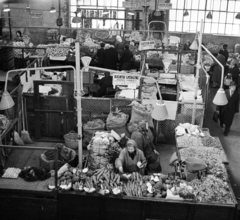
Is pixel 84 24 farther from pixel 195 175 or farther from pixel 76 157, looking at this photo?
pixel 195 175

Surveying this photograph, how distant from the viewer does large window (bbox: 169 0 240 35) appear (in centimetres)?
2262

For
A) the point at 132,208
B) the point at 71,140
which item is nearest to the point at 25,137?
the point at 71,140

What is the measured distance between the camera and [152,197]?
23.6 feet

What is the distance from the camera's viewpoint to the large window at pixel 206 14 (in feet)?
74.2

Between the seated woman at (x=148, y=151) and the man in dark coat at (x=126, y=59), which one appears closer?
the seated woman at (x=148, y=151)

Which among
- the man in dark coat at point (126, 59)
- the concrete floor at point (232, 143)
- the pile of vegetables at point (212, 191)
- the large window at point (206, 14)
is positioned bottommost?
the concrete floor at point (232, 143)

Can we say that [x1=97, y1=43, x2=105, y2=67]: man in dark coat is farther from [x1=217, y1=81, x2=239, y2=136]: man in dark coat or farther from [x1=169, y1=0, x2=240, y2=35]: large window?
[x1=169, y1=0, x2=240, y2=35]: large window

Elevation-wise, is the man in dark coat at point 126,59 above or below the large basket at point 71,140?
above

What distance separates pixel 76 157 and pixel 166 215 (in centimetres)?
303

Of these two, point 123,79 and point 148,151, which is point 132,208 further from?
point 123,79

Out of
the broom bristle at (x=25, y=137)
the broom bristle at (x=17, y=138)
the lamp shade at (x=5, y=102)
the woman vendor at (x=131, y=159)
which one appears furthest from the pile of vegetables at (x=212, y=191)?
the broom bristle at (x=25, y=137)

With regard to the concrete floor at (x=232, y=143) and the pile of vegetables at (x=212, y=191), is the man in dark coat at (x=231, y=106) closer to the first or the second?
the concrete floor at (x=232, y=143)

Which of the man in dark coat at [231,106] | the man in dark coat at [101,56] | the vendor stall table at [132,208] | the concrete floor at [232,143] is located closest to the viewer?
the vendor stall table at [132,208]

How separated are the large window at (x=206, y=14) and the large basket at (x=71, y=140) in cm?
1416
